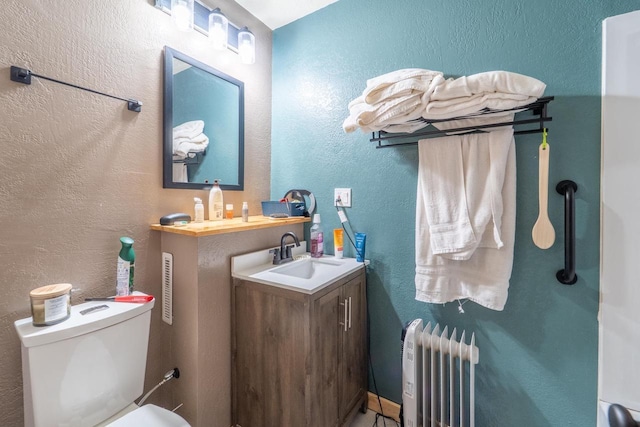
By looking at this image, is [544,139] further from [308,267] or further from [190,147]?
[190,147]

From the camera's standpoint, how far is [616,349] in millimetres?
1031

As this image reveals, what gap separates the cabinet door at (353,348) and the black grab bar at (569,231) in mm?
872

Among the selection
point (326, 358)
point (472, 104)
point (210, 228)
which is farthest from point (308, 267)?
point (472, 104)

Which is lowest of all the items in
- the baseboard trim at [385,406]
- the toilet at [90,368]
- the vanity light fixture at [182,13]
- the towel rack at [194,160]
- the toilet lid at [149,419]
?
the baseboard trim at [385,406]

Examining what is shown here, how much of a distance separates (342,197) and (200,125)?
0.90 metres

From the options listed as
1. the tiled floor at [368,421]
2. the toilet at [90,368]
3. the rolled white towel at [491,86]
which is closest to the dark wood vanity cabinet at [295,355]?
the tiled floor at [368,421]

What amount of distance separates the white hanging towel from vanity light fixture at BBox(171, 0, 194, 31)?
4.29 ft

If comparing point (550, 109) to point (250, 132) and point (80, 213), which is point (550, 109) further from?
point (80, 213)

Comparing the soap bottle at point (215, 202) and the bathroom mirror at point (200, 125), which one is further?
the soap bottle at point (215, 202)

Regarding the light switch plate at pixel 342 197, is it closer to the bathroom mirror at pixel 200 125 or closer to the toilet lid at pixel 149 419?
the bathroom mirror at pixel 200 125

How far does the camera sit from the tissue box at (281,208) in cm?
168

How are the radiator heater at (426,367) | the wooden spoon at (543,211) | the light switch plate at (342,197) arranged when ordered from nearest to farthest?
the wooden spoon at (543,211) → the radiator heater at (426,367) → the light switch plate at (342,197)

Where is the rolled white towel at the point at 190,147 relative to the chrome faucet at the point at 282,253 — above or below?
above

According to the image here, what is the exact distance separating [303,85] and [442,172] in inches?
42.7
